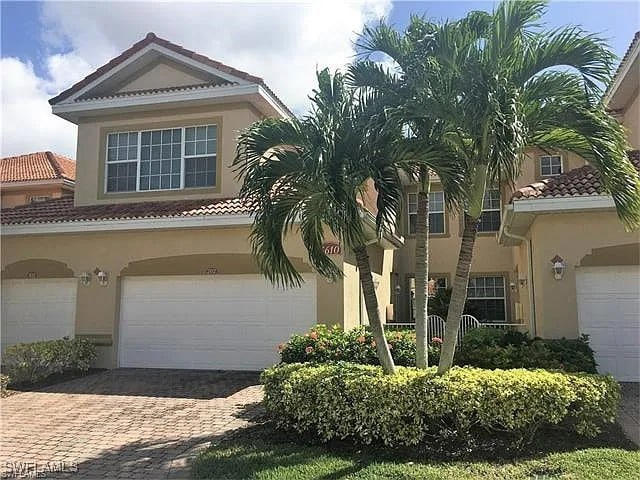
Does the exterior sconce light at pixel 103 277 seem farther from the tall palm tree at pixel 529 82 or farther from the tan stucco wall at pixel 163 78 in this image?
the tall palm tree at pixel 529 82

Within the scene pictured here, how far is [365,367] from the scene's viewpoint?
305 inches

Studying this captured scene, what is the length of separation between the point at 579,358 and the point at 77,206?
13.9 meters

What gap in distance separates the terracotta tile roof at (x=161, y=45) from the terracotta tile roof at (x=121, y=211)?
327cm

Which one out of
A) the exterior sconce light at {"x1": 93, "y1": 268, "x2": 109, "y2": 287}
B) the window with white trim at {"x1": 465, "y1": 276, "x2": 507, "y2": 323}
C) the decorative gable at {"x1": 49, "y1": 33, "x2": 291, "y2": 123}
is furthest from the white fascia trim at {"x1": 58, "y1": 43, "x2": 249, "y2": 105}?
the window with white trim at {"x1": 465, "y1": 276, "x2": 507, "y2": 323}

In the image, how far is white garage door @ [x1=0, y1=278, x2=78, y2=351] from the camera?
14820 mm

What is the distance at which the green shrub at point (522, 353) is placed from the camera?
930cm

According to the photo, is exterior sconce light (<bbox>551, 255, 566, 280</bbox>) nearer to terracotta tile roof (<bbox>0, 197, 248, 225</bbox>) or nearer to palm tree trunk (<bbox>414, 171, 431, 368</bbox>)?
palm tree trunk (<bbox>414, 171, 431, 368</bbox>)

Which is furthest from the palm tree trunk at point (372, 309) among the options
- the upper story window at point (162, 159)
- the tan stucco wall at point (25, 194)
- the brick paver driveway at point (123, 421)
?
the tan stucco wall at point (25, 194)

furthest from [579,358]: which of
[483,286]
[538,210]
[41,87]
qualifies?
[41,87]

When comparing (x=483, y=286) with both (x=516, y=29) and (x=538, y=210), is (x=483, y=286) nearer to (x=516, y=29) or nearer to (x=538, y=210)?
(x=538, y=210)

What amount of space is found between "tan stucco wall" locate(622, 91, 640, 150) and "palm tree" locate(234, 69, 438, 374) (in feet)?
34.9

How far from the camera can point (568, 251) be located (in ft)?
38.5

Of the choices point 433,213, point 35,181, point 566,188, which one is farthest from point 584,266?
point 35,181

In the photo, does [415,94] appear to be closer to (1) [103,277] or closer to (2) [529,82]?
(2) [529,82]
